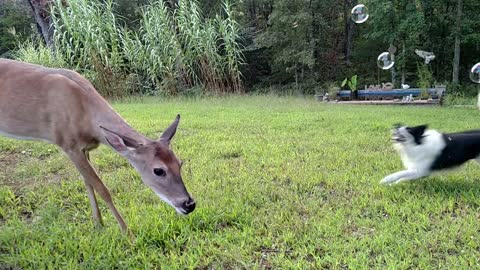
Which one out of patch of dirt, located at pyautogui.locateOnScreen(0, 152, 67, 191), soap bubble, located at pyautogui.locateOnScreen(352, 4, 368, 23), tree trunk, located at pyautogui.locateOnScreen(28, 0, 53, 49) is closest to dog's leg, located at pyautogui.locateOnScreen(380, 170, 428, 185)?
patch of dirt, located at pyautogui.locateOnScreen(0, 152, 67, 191)

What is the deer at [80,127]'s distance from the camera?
6.91 feet

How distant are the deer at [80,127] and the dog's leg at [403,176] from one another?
5.66ft

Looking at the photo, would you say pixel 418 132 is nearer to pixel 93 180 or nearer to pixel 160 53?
pixel 93 180

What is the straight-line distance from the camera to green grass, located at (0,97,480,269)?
7.11 feet

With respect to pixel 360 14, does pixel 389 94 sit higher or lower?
lower

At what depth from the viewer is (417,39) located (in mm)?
14312

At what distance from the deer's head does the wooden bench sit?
384 inches

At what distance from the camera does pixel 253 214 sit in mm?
2707

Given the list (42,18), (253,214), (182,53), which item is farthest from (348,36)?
→ (253,214)

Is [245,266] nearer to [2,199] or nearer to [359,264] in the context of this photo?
[359,264]

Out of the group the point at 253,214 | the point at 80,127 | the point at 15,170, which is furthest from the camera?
the point at 15,170

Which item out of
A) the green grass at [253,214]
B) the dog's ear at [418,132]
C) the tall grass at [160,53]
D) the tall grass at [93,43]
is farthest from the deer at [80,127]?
the tall grass at [160,53]

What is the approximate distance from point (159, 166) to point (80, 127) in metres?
0.61

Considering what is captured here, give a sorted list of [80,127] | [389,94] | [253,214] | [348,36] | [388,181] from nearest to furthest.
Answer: [80,127], [253,214], [388,181], [389,94], [348,36]
